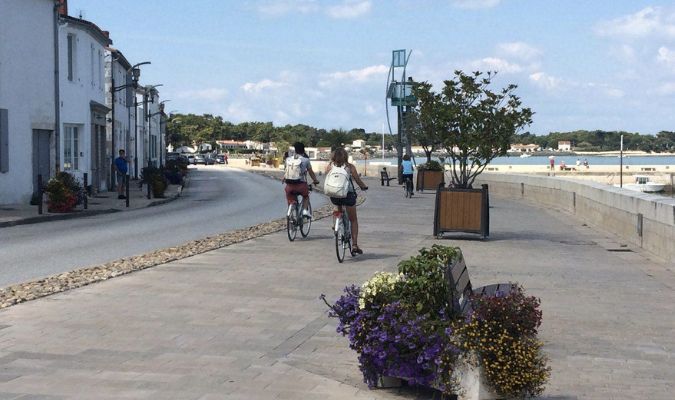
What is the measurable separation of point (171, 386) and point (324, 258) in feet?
26.6

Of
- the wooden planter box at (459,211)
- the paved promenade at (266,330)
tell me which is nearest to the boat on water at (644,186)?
the wooden planter box at (459,211)

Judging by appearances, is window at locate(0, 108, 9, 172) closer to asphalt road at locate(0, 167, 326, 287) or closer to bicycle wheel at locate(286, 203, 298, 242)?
asphalt road at locate(0, 167, 326, 287)

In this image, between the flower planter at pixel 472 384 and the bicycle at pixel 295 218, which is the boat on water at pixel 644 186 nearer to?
the bicycle at pixel 295 218

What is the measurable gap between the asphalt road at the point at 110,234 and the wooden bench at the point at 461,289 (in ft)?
21.9

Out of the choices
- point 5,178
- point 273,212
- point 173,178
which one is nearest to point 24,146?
point 5,178

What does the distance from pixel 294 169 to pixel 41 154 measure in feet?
49.9

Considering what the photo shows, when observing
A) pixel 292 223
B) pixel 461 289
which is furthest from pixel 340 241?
pixel 461 289

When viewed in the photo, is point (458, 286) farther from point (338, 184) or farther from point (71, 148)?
point (71, 148)

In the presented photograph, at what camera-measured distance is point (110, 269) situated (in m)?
12.7

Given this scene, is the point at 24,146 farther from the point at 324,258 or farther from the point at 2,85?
the point at 324,258

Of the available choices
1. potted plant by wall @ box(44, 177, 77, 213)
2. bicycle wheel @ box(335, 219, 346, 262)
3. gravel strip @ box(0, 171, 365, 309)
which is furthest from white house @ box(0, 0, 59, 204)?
bicycle wheel @ box(335, 219, 346, 262)

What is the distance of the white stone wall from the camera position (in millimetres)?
31359

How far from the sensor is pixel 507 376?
562 centimetres

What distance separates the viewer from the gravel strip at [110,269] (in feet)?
34.4
